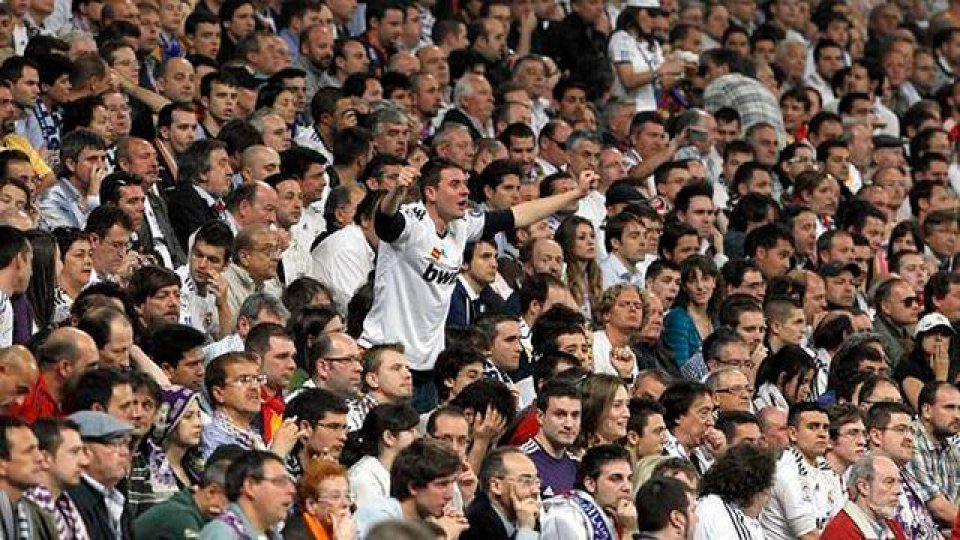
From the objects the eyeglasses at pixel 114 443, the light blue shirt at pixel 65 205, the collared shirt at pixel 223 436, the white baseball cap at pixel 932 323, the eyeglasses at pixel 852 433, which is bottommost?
the white baseball cap at pixel 932 323

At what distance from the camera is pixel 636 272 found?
622 inches

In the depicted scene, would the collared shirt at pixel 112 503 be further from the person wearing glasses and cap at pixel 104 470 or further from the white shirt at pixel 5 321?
the white shirt at pixel 5 321

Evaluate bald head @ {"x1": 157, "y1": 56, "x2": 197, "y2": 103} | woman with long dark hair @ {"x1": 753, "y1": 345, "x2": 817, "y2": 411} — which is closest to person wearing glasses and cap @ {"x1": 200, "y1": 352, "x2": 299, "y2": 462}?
woman with long dark hair @ {"x1": 753, "y1": 345, "x2": 817, "y2": 411}

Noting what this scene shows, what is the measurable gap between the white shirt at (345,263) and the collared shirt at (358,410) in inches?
79.9

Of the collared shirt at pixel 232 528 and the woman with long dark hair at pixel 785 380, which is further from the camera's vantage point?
the woman with long dark hair at pixel 785 380

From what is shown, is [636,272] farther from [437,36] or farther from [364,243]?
[437,36]

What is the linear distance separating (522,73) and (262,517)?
941 cm

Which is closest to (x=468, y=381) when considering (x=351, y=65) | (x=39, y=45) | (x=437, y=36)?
(x=39, y=45)

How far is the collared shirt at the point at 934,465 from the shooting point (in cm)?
1422

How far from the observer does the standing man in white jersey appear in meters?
13.2

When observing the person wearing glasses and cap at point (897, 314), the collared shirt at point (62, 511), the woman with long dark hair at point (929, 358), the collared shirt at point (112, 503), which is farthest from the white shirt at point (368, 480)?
the person wearing glasses and cap at point (897, 314)

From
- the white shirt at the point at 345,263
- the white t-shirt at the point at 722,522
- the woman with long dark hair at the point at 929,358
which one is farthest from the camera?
the woman with long dark hair at the point at 929,358

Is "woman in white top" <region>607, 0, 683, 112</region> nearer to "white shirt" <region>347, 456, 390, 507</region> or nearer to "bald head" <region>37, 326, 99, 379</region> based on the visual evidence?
"white shirt" <region>347, 456, 390, 507</region>

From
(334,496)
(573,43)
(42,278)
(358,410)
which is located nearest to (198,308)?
(42,278)
